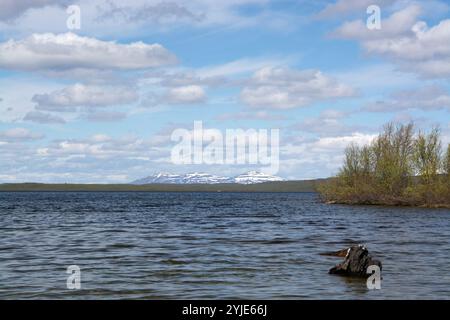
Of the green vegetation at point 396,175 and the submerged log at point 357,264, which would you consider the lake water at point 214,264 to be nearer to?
the submerged log at point 357,264

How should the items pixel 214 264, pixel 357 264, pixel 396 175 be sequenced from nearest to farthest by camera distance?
pixel 357 264 < pixel 214 264 < pixel 396 175

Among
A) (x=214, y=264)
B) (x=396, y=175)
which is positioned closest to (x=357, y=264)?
(x=214, y=264)

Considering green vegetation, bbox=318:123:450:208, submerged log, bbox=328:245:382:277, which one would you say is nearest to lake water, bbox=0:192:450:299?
submerged log, bbox=328:245:382:277

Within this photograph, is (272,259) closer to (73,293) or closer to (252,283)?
(252,283)

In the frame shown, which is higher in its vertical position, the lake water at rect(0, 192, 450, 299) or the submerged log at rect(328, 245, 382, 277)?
the submerged log at rect(328, 245, 382, 277)

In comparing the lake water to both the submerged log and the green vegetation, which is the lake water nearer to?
the submerged log

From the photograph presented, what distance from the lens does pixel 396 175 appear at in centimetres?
11069

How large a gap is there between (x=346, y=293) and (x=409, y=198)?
3521 inches

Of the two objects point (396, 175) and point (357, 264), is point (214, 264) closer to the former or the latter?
point (357, 264)

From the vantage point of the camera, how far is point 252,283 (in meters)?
23.8

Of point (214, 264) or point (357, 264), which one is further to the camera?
point (214, 264)

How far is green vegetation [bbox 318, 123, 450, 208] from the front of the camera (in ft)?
337

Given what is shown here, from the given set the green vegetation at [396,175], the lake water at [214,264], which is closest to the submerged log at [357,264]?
the lake water at [214,264]
